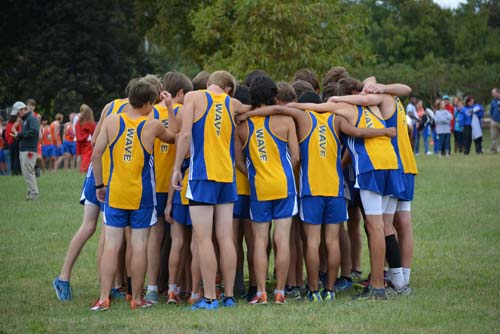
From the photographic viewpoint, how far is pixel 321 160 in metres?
8.83

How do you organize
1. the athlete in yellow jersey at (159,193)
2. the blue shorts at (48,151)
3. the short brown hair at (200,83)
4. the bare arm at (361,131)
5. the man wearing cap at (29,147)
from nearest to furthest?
1. the bare arm at (361,131)
2. the athlete in yellow jersey at (159,193)
3. the short brown hair at (200,83)
4. the man wearing cap at (29,147)
5. the blue shorts at (48,151)

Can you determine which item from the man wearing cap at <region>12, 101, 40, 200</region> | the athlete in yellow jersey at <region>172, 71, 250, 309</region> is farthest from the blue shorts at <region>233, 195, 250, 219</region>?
the man wearing cap at <region>12, 101, 40, 200</region>

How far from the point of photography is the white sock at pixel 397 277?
29.7 ft

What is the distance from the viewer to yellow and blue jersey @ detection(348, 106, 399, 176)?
28.8ft

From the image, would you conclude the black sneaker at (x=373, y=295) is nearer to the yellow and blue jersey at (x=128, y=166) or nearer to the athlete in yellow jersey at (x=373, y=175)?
the athlete in yellow jersey at (x=373, y=175)

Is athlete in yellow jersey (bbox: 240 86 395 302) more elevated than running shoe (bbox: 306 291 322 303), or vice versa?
athlete in yellow jersey (bbox: 240 86 395 302)

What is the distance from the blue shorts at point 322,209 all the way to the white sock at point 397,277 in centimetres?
78

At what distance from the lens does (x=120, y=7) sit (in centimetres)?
4644

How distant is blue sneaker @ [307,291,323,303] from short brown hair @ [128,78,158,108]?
2503mm

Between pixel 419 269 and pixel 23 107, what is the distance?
1266 centimetres

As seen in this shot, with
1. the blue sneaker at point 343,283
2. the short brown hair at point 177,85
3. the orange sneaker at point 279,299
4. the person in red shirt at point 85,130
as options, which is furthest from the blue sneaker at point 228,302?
the person in red shirt at point 85,130

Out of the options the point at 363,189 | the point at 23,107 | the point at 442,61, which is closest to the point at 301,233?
the point at 363,189

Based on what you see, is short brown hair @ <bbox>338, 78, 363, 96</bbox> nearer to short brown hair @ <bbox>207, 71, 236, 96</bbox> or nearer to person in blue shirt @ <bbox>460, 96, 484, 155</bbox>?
short brown hair @ <bbox>207, 71, 236, 96</bbox>

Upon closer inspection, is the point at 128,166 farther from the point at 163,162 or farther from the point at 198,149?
the point at 198,149
